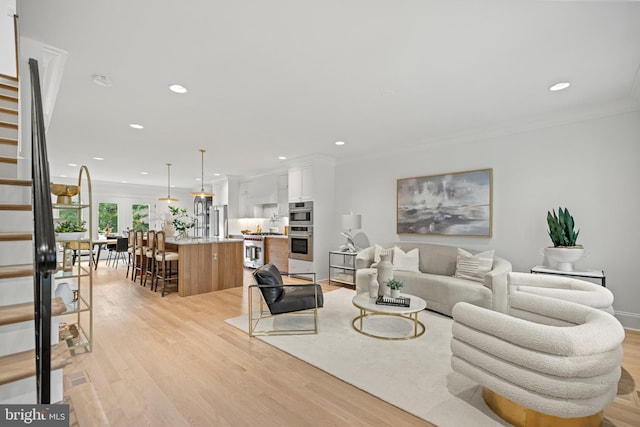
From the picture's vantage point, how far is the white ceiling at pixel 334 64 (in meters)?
1.89

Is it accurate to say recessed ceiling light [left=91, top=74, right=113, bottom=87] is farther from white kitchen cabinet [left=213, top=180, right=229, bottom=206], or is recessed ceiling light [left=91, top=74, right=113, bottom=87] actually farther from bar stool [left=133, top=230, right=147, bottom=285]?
white kitchen cabinet [left=213, top=180, right=229, bottom=206]

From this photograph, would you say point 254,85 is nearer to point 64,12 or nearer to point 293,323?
point 64,12

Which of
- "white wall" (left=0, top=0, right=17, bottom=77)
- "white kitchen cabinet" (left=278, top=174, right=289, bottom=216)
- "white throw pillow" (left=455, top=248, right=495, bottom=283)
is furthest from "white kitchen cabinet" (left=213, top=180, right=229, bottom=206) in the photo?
"white throw pillow" (left=455, top=248, right=495, bottom=283)

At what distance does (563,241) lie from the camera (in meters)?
3.48

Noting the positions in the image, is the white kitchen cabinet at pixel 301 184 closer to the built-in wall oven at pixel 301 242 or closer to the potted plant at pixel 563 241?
the built-in wall oven at pixel 301 242

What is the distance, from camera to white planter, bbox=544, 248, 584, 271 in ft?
Result: 10.9

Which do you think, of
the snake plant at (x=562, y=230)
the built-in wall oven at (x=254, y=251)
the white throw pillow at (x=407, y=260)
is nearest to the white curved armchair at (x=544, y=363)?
the snake plant at (x=562, y=230)

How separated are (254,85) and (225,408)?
9.14 ft

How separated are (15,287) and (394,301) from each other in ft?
10.1

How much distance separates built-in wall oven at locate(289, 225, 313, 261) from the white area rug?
2.32 metres

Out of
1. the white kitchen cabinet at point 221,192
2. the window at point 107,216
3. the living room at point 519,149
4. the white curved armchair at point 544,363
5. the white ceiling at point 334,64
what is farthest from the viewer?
the window at point 107,216

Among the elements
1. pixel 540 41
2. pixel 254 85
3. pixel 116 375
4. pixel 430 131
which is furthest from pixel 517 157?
pixel 116 375

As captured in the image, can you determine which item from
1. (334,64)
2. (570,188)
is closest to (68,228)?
(334,64)

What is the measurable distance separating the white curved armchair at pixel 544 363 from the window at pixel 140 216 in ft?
37.6
